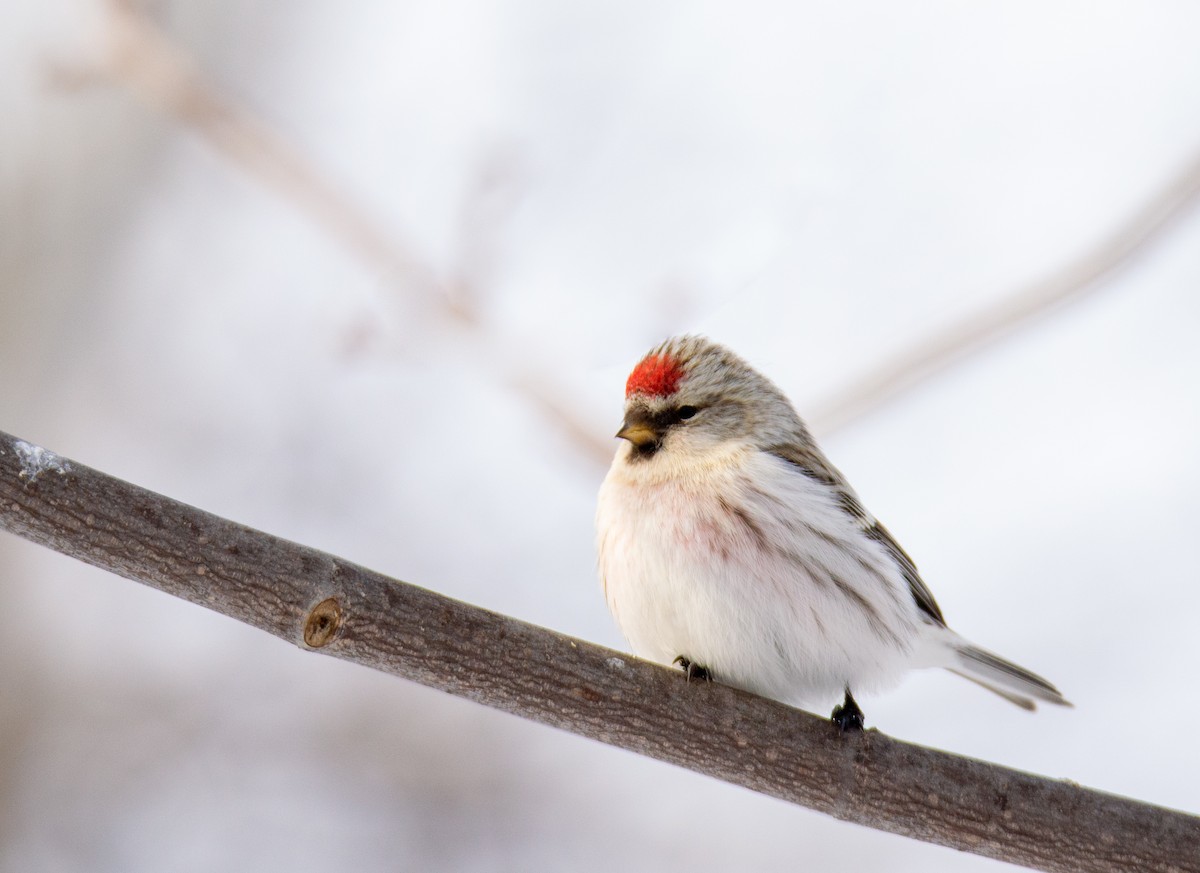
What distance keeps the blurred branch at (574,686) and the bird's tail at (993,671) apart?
828 millimetres

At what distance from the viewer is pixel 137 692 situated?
4.09m

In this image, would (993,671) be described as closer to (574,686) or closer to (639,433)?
(639,433)

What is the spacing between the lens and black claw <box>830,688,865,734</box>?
253cm

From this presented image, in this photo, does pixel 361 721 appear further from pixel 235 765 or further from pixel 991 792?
pixel 991 792

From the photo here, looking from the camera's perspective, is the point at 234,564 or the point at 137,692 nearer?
the point at 234,564

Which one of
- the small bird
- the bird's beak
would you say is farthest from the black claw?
the bird's beak

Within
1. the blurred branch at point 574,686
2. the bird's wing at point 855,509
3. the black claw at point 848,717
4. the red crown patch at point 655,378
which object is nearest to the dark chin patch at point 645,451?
the red crown patch at point 655,378

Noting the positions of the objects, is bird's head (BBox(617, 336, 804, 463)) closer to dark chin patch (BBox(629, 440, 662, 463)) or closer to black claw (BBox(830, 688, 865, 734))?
dark chin patch (BBox(629, 440, 662, 463))

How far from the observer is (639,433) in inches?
114

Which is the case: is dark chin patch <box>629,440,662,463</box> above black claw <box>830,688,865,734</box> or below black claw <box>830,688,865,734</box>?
above

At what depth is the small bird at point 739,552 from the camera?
8.77 ft

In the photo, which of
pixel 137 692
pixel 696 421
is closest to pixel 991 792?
pixel 696 421

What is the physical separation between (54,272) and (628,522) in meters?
2.46

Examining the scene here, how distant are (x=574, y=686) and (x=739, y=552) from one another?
2.03 feet
